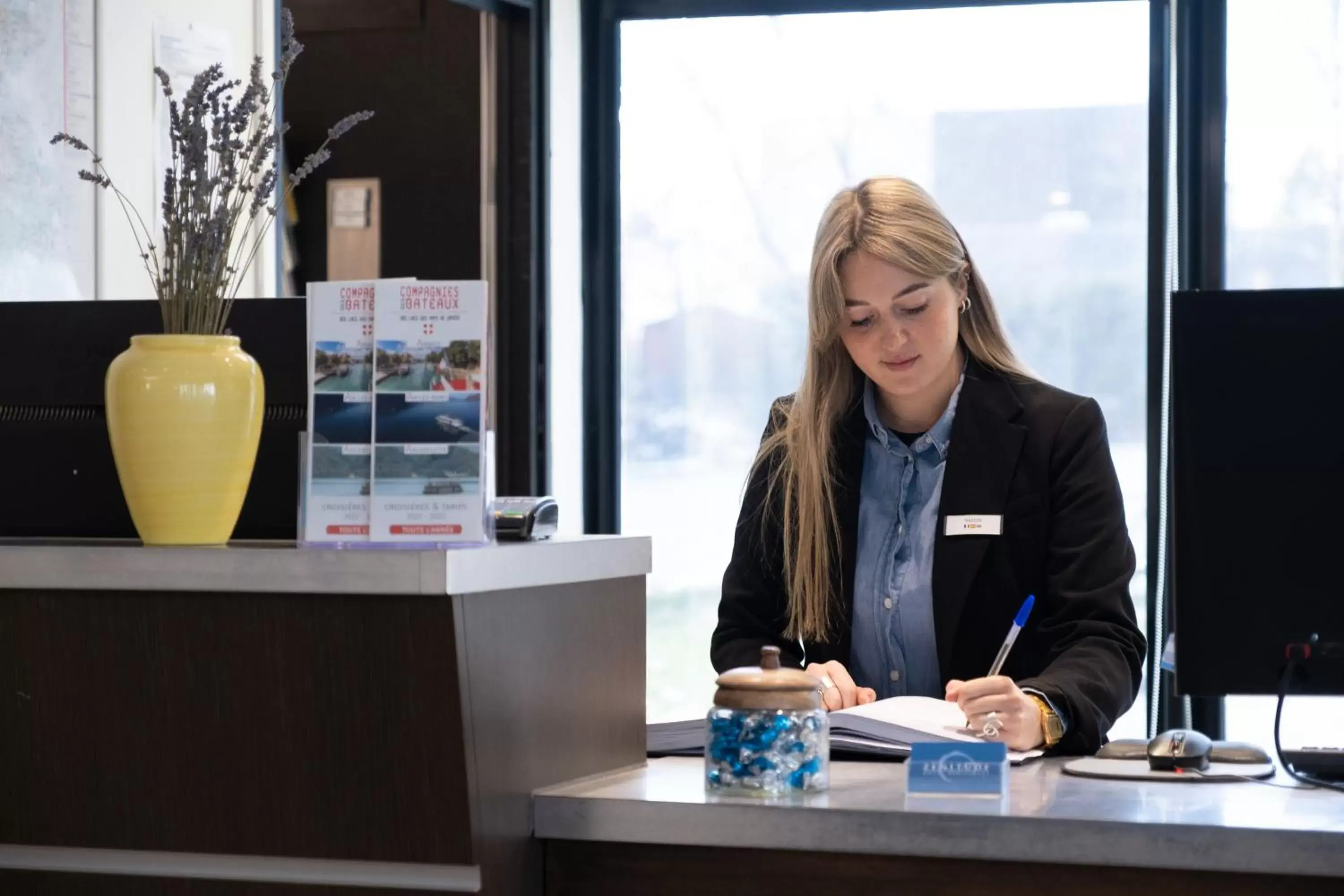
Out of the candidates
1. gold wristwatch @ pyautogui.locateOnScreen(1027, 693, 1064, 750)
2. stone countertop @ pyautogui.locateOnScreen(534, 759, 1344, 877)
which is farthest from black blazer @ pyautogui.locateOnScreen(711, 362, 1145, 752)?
stone countertop @ pyautogui.locateOnScreen(534, 759, 1344, 877)

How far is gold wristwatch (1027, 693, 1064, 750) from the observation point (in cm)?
197

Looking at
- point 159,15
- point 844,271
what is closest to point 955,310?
point 844,271

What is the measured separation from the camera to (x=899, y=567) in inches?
99.3

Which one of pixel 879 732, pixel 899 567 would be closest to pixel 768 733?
pixel 879 732

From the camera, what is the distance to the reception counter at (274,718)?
5.07 feet

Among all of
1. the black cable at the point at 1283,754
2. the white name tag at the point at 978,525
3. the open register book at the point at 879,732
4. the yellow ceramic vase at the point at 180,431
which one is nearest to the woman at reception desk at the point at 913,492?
the white name tag at the point at 978,525

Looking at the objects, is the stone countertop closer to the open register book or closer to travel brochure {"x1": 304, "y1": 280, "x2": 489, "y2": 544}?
the open register book

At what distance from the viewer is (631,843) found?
1.65m

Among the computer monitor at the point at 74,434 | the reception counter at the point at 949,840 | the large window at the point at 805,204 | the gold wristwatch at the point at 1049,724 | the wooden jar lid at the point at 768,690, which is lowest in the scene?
the reception counter at the point at 949,840

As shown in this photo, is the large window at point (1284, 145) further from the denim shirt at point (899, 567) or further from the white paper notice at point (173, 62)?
the white paper notice at point (173, 62)

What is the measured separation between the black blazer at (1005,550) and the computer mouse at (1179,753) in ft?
1.44

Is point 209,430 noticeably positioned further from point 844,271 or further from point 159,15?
point 159,15

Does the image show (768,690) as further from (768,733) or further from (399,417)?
(399,417)

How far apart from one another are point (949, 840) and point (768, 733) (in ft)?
0.66
